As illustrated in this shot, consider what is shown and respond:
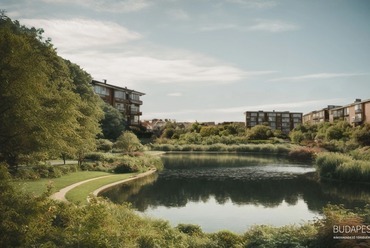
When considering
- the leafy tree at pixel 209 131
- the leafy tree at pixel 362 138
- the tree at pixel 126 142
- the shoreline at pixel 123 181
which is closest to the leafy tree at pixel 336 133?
the leafy tree at pixel 362 138

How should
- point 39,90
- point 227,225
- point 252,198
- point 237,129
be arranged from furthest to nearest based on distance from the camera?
point 237,129 → point 252,198 → point 227,225 → point 39,90

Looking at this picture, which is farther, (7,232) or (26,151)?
(26,151)

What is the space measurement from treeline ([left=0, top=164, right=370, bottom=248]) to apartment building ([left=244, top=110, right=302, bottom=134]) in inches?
4968

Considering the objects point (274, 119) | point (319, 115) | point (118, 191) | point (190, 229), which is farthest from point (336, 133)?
point (274, 119)

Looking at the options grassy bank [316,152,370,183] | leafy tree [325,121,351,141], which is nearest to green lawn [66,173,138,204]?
grassy bank [316,152,370,183]

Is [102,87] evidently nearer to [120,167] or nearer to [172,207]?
[120,167]

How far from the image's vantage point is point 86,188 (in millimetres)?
23328

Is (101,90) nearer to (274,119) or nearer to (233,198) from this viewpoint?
(233,198)

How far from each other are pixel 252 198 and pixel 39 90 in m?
15.7

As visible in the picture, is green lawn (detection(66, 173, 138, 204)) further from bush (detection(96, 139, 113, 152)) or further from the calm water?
bush (detection(96, 139, 113, 152))

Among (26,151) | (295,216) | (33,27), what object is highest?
(33,27)

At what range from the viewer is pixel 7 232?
29.3ft

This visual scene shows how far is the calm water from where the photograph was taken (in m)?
18.9

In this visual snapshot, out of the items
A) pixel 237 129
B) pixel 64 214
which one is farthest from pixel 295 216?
pixel 237 129
